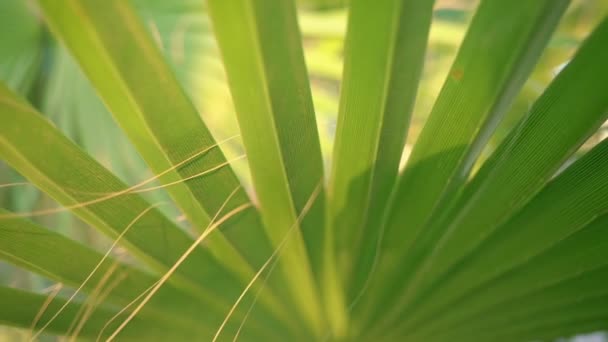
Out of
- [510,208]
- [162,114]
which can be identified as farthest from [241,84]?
[510,208]

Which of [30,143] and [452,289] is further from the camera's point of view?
[452,289]

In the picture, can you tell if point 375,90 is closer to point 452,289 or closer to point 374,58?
point 374,58

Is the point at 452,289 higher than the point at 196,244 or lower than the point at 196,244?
lower

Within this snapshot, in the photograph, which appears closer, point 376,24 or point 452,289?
point 376,24

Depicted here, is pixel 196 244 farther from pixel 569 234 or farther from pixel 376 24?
pixel 569 234

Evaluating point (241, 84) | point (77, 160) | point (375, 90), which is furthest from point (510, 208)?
point (77, 160)

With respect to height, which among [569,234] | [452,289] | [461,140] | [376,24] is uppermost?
[376,24]
